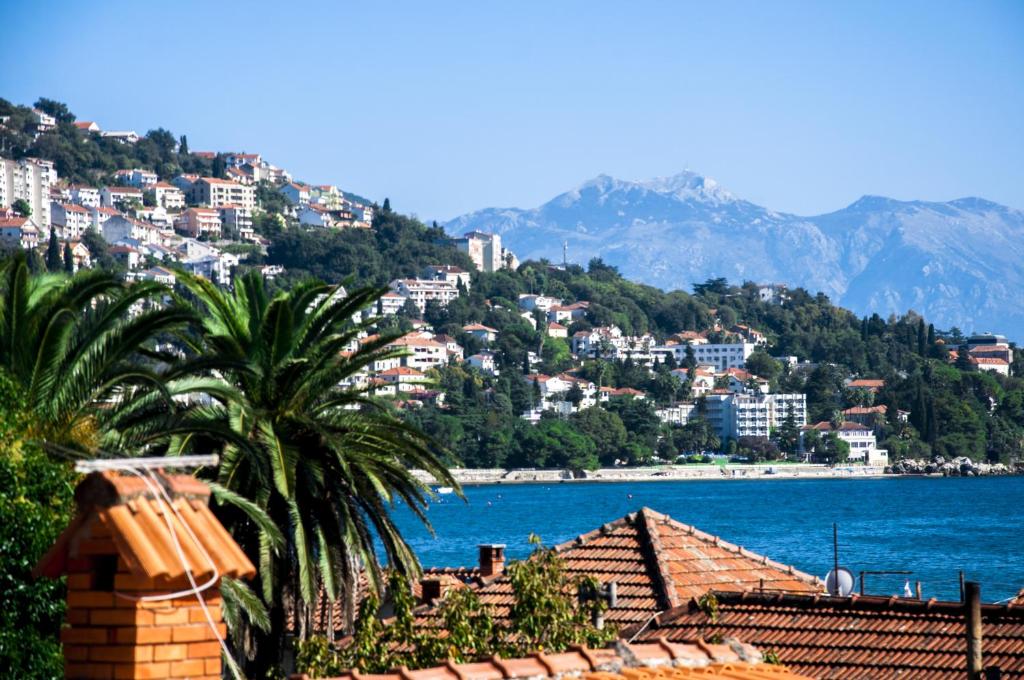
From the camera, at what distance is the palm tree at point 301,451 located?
17.4 meters

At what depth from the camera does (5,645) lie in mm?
11508

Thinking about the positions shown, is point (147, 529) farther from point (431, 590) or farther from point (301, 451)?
point (431, 590)

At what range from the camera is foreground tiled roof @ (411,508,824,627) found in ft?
61.6

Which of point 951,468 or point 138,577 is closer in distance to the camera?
point 138,577

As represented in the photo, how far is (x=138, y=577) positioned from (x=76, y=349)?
985cm

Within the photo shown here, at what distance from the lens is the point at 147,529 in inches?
236

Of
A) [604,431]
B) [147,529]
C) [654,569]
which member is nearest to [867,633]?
[654,569]

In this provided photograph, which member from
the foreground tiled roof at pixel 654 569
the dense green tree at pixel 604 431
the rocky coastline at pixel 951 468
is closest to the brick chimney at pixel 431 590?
the foreground tiled roof at pixel 654 569

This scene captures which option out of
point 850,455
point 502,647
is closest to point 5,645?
point 502,647

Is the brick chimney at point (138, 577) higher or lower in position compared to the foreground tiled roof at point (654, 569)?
higher

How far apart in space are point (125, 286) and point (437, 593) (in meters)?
6.39

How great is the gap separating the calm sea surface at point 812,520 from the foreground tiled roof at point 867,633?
1385 inches

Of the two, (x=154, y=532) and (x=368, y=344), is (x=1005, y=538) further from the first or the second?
(x=154, y=532)

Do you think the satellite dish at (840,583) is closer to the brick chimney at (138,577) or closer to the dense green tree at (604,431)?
the brick chimney at (138,577)
